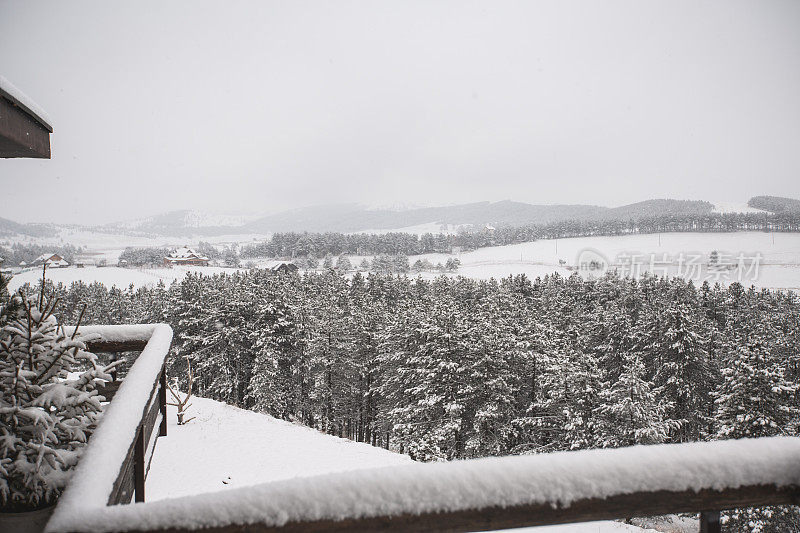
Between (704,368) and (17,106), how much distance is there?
3139 centimetres

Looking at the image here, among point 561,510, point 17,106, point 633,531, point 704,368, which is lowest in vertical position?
point 704,368

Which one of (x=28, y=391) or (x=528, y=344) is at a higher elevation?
(x=28, y=391)

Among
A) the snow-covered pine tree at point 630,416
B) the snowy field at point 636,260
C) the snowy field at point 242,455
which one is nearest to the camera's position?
Answer: the snowy field at point 242,455

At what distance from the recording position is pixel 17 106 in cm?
201

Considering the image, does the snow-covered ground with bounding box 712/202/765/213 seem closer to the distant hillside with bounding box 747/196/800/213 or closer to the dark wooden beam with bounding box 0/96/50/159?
the distant hillside with bounding box 747/196/800/213

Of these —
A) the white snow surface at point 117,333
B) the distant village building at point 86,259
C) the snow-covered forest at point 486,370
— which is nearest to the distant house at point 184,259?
the distant village building at point 86,259

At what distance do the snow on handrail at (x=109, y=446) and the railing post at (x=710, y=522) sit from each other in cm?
165

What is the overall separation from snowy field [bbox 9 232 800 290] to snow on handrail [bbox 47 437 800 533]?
6093cm

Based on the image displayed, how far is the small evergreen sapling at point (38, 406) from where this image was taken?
5.26 ft

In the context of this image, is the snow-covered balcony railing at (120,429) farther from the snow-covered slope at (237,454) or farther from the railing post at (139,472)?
the snow-covered slope at (237,454)

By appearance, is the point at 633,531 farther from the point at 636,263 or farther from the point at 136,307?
the point at 636,263

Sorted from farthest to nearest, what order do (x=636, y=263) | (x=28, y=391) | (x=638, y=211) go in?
1. (x=638, y=211)
2. (x=636, y=263)
3. (x=28, y=391)

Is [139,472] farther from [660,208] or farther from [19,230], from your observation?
[660,208]

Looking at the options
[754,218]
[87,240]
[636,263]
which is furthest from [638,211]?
[87,240]
